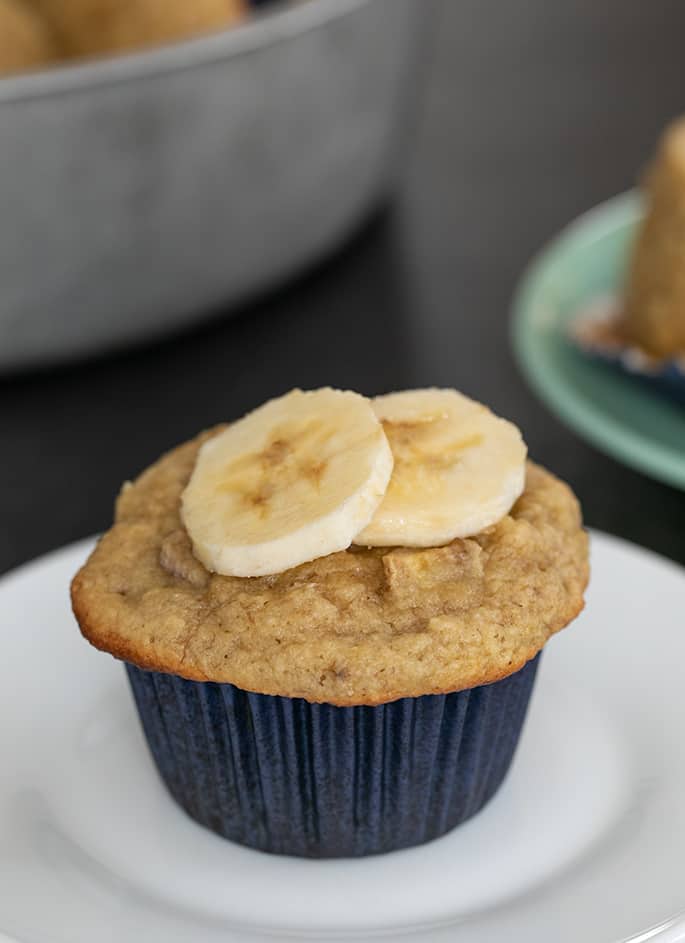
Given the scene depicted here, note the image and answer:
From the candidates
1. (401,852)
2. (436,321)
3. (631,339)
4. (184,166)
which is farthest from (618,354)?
(401,852)

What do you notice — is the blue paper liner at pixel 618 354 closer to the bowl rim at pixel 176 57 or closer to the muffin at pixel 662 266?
the muffin at pixel 662 266

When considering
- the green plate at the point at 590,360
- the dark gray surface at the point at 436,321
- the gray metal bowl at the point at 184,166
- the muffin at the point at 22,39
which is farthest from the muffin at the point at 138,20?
the green plate at the point at 590,360

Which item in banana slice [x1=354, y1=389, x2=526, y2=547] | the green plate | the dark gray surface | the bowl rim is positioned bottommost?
the dark gray surface

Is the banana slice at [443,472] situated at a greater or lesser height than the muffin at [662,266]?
greater

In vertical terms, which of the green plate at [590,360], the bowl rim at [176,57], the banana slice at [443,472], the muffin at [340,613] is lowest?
the green plate at [590,360]

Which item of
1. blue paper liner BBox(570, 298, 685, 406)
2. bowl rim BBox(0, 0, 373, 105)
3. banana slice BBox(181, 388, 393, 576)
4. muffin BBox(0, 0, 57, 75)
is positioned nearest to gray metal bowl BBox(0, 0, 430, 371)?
bowl rim BBox(0, 0, 373, 105)

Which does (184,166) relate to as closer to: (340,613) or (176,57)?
(176,57)

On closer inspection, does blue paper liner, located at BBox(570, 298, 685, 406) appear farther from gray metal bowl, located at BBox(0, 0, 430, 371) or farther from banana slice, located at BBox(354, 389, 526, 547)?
banana slice, located at BBox(354, 389, 526, 547)

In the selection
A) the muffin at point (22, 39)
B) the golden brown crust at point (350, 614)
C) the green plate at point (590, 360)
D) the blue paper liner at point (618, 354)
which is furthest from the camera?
the muffin at point (22, 39)

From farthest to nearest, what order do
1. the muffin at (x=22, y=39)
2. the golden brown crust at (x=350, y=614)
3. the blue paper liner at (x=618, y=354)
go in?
1. the muffin at (x=22, y=39)
2. the blue paper liner at (x=618, y=354)
3. the golden brown crust at (x=350, y=614)

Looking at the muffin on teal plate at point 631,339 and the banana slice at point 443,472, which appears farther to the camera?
the muffin on teal plate at point 631,339
